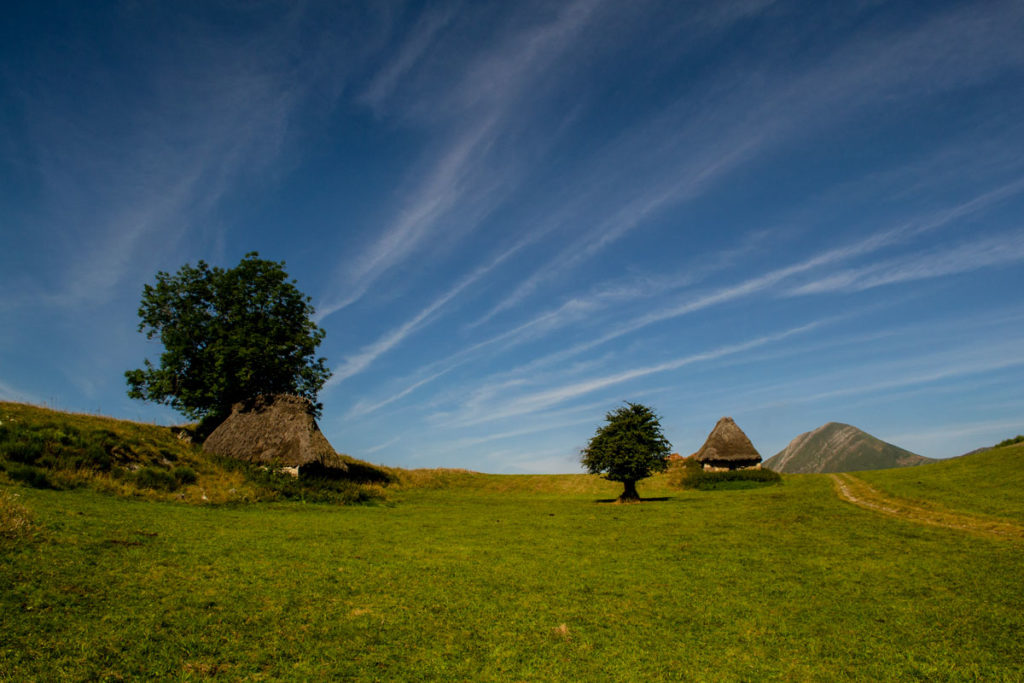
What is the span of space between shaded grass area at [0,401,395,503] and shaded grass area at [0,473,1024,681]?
2.27 meters

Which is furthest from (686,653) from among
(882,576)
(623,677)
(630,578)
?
(882,576)

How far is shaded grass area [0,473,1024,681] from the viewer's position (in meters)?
8.39

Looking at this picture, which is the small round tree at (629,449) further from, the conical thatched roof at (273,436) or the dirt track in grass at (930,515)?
the conical thatched roof at (273,436)

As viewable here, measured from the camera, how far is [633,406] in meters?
39.2

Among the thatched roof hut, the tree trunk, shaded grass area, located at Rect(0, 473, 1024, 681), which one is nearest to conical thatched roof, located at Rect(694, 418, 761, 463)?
the thatched roof hut

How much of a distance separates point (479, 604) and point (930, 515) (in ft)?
84.8

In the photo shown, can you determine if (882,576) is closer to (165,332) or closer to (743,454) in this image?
(743,454)

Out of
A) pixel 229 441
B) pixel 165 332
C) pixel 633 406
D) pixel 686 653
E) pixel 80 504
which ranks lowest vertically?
pixel 686 653

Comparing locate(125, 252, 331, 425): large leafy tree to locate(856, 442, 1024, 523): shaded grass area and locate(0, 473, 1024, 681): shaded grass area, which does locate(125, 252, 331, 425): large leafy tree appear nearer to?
locate(0, 473, 1024, 681): shaded grass area

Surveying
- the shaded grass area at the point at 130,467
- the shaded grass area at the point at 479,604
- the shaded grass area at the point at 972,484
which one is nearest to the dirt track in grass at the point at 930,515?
the shaded grass area at the point at 972,484

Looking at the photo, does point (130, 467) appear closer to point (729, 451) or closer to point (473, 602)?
point (473, 602)

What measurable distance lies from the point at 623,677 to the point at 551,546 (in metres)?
10.7

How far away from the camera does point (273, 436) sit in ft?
116

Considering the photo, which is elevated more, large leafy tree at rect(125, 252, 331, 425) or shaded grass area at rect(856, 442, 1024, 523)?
large leafy tree at rect(125, 252, 331, 425)
